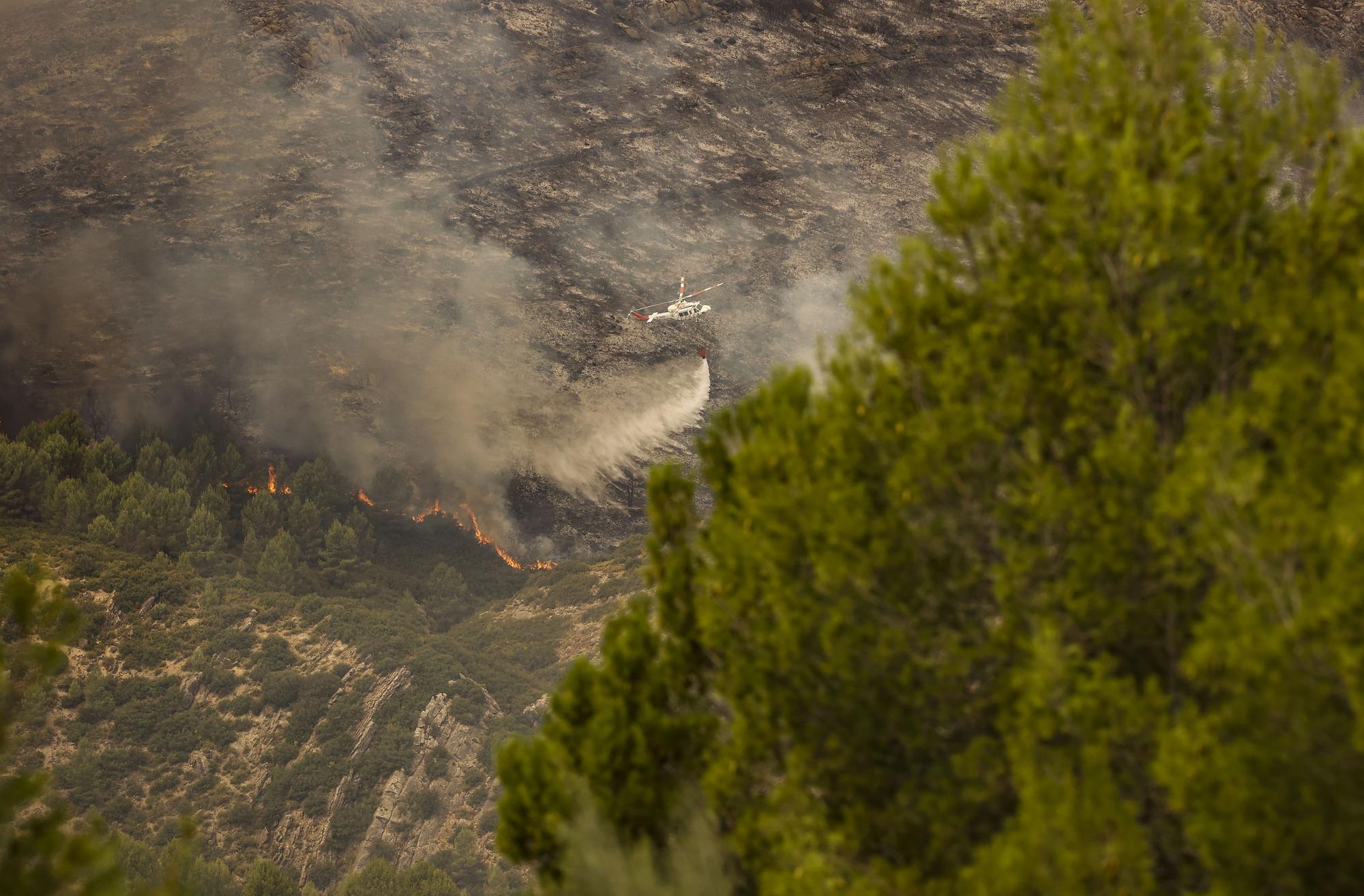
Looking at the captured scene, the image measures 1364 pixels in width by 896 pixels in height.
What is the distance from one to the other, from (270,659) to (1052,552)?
88123mm

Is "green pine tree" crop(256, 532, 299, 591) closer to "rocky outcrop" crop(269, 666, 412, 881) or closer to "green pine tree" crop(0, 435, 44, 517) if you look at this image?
"rocky outcrop" crop(269, 666, 412, 881)

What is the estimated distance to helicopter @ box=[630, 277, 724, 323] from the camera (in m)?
70.4

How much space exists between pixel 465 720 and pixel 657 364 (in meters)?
29.8

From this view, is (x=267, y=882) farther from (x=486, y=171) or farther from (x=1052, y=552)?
(x=1052, y=552)

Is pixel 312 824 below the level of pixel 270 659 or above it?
below

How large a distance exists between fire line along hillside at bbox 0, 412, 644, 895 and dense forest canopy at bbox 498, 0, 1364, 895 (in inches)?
2435

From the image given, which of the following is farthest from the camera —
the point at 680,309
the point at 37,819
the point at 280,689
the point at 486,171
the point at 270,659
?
the point at 270,659

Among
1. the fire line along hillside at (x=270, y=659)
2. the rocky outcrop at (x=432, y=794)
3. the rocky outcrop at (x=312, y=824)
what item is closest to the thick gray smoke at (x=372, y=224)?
the fire line along hillside at (x=270, y=659)

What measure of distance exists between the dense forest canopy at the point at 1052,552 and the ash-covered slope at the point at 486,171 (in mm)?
54056

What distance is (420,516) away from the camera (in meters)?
120

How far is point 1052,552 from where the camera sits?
1059 cm

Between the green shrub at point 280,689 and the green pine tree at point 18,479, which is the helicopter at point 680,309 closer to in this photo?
the green shrub at point 280,689

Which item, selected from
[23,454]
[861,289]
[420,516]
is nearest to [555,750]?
[861,289]

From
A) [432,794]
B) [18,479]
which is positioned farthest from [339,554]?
[432,794]
